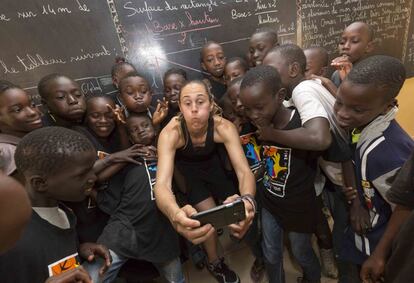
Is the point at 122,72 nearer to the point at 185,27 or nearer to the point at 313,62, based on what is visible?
the point at 185,27

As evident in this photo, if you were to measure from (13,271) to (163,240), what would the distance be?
2.89ft

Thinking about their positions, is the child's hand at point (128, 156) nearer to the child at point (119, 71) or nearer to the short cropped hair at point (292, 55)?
the child at point (119, 71)

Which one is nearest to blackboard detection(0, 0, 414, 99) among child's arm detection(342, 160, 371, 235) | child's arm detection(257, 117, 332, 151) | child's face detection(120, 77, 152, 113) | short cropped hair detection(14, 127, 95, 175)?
child's face detection(120, 77, 152, 113)

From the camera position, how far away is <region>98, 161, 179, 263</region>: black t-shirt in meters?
1.64

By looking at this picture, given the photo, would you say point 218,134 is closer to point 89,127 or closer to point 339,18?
point 89,127

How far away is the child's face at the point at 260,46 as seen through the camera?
2496mm

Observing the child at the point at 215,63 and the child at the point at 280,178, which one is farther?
the child at the point at 215,63

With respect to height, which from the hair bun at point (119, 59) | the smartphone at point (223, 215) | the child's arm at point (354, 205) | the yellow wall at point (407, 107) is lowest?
the yellow wall at point (407, 107)

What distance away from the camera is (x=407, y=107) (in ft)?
13.7

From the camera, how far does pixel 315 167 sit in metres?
1.57

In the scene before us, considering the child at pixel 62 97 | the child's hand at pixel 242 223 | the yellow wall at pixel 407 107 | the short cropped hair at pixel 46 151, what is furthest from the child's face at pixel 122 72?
the yellow wall at pixel 407 107

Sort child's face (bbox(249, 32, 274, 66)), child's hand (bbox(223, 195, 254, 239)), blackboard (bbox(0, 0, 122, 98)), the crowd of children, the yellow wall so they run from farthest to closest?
the yellow wall, child's face (bbox(249, 32, 274, 66)), blackboard (bbox(0, 0, 122, 98)), child's hand (bbox(223, 195, 254, 239)), the crowd of children

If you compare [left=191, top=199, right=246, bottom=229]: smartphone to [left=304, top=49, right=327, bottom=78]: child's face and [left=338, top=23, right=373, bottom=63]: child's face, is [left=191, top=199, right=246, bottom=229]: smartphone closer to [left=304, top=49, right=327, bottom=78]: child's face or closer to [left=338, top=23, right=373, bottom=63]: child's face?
[left=304, top=49, right=327, bottom=78]: child's face

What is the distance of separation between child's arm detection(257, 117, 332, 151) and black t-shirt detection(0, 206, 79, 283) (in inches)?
43.4
